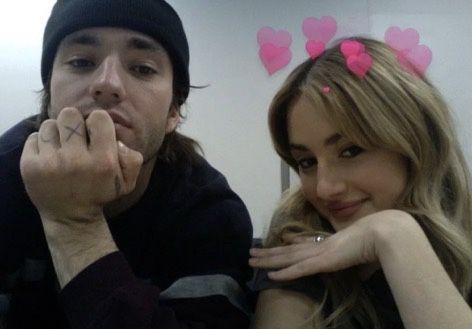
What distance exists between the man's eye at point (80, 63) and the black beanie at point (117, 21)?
61mm

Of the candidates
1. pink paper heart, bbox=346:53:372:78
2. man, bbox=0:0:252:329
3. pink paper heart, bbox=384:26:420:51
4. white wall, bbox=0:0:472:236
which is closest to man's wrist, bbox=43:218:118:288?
man, bbox=0:0:252:329

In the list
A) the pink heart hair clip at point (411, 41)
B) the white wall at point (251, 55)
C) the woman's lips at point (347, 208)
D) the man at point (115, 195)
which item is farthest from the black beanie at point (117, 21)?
the pink heart hair clip at point (411, 41)

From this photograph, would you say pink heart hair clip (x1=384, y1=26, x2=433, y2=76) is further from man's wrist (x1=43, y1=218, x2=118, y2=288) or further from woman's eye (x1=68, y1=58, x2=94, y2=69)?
man's wrist (x1=43, y1=218, x2=118, y2=288)

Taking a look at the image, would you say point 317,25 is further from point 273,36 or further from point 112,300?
point 112,300

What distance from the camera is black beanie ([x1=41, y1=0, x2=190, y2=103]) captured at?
3.34 feet

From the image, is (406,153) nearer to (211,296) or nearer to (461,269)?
(461,269)

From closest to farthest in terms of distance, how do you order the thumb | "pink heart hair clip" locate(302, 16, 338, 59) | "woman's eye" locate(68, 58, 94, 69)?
the thumb
"woman's eye" locate(68, 58, 94, 69)
"pink heart hair clip" locate(302, 16, 338, 59)

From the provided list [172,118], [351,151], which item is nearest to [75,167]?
[172,118]

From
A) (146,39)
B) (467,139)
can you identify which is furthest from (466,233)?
(467,139)

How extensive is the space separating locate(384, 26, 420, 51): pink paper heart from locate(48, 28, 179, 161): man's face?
60.8 inches

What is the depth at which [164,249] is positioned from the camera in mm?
1053

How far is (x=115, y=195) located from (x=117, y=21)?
0.36m

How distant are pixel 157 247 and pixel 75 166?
0.31m

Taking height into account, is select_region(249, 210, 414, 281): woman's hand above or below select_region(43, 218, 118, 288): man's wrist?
below
